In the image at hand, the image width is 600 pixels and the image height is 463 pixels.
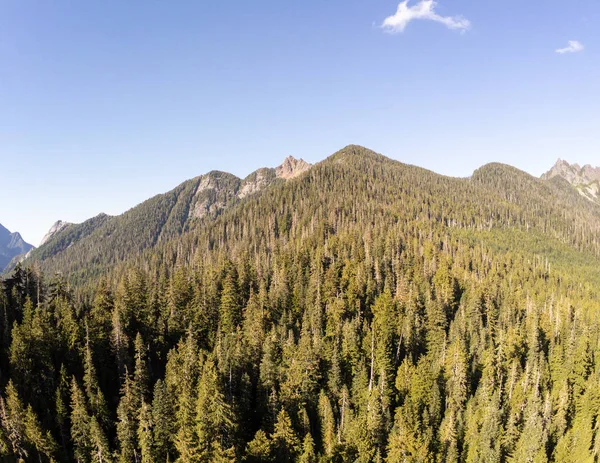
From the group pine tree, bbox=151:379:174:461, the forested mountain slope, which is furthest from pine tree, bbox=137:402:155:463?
pine tree, bbox=151:379:174:461

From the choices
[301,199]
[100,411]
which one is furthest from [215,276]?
[301,199]

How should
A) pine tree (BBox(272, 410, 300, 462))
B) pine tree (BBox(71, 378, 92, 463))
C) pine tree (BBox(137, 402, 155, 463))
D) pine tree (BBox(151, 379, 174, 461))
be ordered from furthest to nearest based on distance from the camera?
pine tree (BBox(71, 378, 92, 463)), pine tree (BBox(151, 379, 174, 461)), pine tree (BBox(272, 410, 300, 462)), pine tree (BBox(137, 402, 155, 463))

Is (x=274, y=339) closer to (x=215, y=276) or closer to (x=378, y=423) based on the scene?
(x=378, y=423)

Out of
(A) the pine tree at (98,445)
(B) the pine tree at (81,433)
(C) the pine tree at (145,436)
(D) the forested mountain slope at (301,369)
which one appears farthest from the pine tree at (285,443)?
(B) the pine tree at (81,433)

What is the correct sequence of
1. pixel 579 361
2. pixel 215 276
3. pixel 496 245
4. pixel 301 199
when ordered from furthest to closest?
pixel 301 199
pixel 496 245
pixel 215 276
pixel 579 361

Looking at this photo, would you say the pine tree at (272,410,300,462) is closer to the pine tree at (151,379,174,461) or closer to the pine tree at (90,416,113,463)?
the pine tree at (151,379,174,461)

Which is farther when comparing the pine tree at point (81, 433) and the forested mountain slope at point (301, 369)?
the pine tree at point (81, 433)

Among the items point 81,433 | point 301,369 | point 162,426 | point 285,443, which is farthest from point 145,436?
point 301,369

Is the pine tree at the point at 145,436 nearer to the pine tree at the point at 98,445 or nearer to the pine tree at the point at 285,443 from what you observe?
the pine tree at the point at 98,445

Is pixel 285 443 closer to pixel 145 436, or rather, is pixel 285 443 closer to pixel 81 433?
pixel 145 436

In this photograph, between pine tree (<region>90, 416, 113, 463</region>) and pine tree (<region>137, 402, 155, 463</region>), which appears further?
pine tree (<region>90, 416, 113, 463</region>)

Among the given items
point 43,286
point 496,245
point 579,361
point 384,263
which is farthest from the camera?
point 496,245
